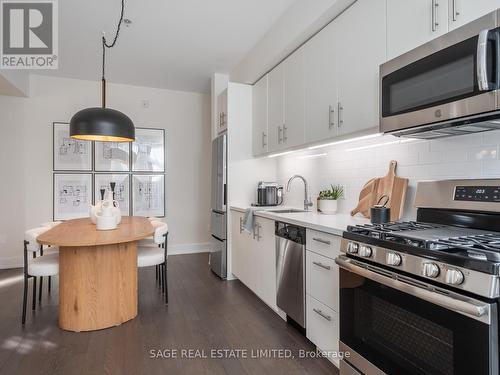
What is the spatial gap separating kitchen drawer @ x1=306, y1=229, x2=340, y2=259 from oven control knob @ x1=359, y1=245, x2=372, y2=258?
0.33m

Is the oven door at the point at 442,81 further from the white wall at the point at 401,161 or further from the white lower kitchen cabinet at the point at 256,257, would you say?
the white lower kitchen cabinet at the point at 256,257

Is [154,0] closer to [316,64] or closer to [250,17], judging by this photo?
[250,17]

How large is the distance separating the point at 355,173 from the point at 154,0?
2264mm

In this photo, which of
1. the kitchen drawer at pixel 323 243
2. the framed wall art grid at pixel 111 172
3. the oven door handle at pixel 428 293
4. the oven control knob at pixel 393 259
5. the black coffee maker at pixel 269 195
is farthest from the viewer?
the framed wall art grid at pixel 111 172

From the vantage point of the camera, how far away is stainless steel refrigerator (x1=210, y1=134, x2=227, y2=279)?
364 cm

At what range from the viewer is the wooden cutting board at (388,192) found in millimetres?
1968

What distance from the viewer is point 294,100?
277 cm

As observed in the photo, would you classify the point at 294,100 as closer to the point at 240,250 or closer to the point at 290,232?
the point at 290,232

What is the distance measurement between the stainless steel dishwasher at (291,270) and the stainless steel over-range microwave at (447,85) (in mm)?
987

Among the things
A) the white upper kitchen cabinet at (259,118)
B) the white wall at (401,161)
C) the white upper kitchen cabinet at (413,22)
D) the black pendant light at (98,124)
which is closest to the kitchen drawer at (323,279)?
the white wall at (401,161)

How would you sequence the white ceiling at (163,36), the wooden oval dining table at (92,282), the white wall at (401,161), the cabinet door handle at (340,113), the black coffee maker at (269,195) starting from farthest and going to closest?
the black coffee maker at (269,195)
the white ceiling at (163,36)
the wooden oval dining table at (92,282)
the cabinet door handle at (340,113)
the white wall at (401,161)

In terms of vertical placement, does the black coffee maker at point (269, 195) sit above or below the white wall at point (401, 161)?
below

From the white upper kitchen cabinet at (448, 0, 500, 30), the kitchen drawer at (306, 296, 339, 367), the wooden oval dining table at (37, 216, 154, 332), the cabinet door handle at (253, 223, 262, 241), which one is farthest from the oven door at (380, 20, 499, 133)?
the wooden oval dining table at (37, 216, 154, 332)

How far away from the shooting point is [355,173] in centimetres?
250
